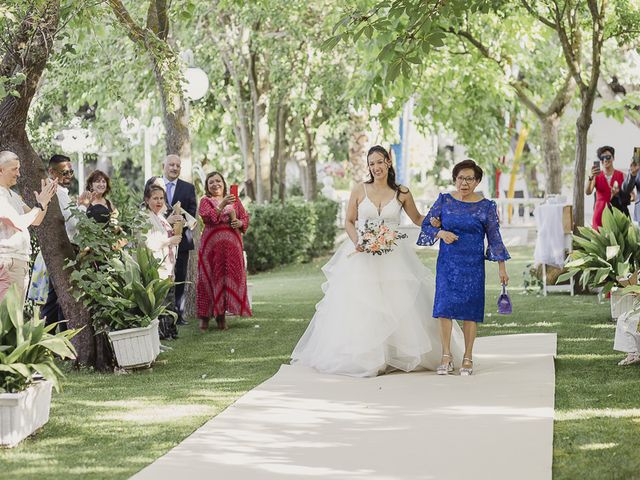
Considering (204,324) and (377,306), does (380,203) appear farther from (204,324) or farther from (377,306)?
(204,324)

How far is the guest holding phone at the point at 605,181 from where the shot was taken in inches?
637

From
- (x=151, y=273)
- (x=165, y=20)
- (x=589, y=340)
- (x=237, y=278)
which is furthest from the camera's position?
(x=165, y=20)

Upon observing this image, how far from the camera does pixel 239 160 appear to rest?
39000 mm

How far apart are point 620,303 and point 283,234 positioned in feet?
51.7

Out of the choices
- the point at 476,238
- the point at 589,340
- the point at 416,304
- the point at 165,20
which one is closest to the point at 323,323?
the point at 416,304

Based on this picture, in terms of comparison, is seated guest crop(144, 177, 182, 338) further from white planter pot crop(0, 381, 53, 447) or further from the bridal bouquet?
white planter pot crop(0, 381, 53, 447)

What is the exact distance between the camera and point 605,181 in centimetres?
1653

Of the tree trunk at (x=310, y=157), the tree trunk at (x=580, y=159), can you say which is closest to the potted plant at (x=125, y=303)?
the tree trunk at (x=580, y=159)

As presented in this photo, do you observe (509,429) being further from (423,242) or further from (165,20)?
(165,20)

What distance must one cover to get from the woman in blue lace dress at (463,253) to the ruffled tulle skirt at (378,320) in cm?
31

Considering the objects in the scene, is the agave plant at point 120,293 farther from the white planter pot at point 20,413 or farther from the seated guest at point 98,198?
the white planter pot at point 20,413

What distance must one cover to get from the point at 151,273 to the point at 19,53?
2.32 m

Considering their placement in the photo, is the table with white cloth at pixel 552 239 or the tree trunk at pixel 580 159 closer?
the tree trunk at pixel 580 159

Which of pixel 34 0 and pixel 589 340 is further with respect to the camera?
pixel 589 340
